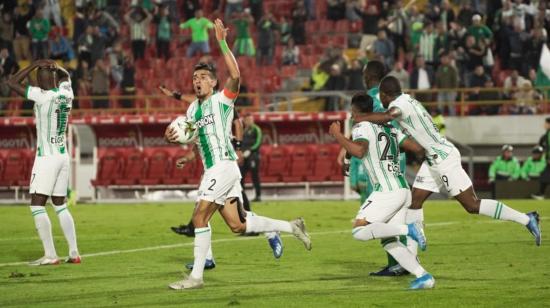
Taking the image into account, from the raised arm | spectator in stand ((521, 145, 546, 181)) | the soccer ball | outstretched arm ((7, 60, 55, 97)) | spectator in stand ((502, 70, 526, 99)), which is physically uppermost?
the raised arm

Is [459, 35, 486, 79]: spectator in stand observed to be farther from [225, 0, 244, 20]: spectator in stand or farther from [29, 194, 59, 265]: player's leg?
[29, 194, 59, 265]: player's leg

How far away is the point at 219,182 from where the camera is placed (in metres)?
12.6

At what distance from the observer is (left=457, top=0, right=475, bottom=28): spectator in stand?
113 feet

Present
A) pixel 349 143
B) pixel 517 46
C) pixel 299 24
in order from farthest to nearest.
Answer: pixel 299 24
pixel 517 46
pixel 349 143

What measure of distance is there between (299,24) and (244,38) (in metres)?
1.75

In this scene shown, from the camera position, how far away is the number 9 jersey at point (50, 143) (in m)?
15.4

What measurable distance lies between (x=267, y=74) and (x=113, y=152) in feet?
20.9

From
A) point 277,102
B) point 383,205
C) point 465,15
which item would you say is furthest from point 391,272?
point 277,102

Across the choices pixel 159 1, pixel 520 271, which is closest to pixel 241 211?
pixel 520 271

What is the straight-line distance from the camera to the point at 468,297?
1125cm

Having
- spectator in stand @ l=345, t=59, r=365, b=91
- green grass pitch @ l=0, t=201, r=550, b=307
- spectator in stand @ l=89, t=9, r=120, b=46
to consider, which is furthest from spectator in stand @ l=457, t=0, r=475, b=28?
green grass pitch @ l=0, t=201, r=550, b=307

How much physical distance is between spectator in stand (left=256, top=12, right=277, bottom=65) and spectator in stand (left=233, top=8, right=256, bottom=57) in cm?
28

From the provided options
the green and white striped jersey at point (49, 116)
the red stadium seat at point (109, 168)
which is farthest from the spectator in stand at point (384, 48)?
the green and white striped jersey at point (49, 116)

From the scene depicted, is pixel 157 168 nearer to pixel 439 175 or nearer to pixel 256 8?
pixel 256 8
